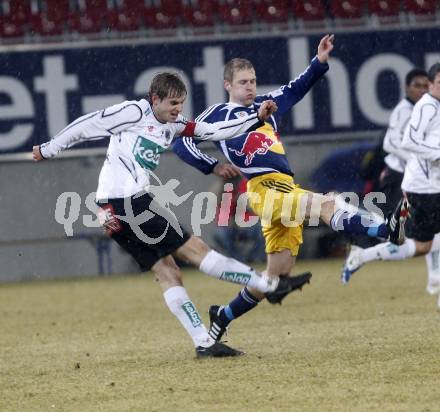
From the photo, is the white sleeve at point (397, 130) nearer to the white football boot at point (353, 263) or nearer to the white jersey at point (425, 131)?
the white football boot at point (353, 263)

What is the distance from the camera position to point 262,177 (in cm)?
883

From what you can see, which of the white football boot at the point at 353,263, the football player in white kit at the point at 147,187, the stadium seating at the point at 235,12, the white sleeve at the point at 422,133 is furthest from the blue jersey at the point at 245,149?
the stadium seating at the point at 235,12

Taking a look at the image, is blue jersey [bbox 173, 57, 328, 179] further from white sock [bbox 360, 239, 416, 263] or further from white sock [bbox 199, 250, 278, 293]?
white sock [bbox 360, 239, 416, 263]

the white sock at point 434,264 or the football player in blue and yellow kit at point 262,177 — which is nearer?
the football player in blue and yellow kit at point 262,177

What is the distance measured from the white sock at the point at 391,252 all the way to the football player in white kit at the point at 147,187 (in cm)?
338

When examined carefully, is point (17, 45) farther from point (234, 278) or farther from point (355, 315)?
point (234, 278)

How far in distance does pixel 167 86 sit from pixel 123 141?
484 millimetres

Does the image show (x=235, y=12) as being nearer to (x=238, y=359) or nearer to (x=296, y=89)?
(x=296, y=89)

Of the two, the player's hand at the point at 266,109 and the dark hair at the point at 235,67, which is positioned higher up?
the dark hair at the point at 235,67

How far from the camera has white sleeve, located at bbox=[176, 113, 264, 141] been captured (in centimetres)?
805

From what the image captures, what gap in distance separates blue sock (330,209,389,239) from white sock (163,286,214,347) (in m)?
1.24

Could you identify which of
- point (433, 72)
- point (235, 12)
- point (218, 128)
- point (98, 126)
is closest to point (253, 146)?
point (218, 128)

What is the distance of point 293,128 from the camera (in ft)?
57.3

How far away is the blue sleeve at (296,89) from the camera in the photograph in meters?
9.15
